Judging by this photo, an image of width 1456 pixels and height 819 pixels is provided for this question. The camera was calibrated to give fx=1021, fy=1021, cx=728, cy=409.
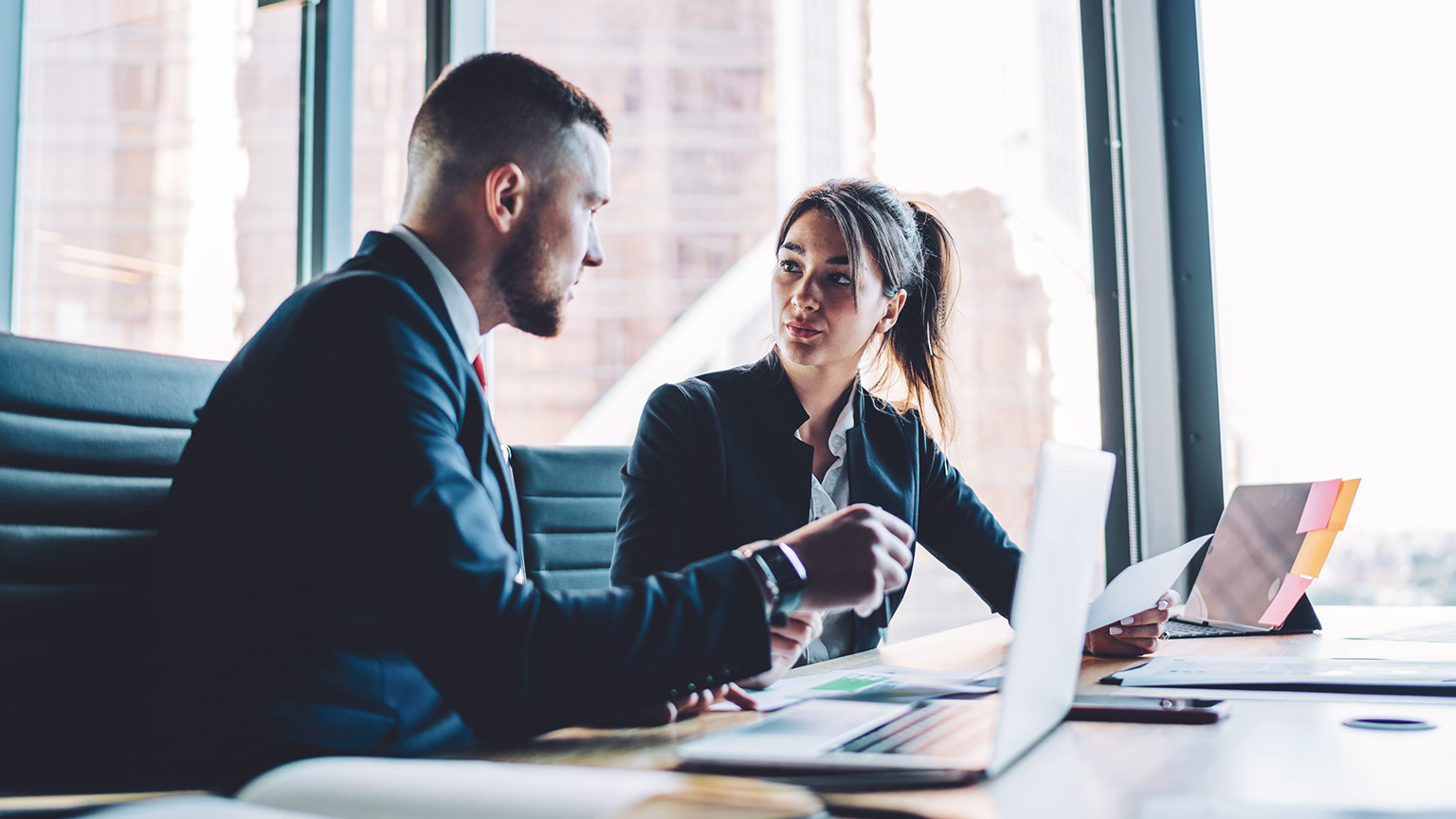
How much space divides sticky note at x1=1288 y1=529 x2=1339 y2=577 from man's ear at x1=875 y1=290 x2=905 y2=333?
76cm

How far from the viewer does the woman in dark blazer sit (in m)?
1.53

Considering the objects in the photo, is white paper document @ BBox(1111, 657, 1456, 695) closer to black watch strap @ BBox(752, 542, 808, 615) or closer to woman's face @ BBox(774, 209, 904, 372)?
black watch strap @ BBox(752, 542, 808, 615)

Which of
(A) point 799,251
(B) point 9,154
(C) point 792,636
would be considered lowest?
(C) point 792,636

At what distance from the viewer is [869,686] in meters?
1.02

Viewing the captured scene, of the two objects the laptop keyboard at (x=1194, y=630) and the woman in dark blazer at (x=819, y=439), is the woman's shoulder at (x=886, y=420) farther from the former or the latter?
the laptop keyboard at (x=1194, y=630)

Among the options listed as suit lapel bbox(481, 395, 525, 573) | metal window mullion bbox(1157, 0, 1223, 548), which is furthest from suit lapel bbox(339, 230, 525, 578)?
metal window mullion bbox(1157, 0, 1223, 548)

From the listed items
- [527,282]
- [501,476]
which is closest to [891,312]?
[527,282]

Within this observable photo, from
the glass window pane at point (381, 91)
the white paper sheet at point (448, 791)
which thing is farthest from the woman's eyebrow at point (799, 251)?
the white paper sheet at point (448, 791)

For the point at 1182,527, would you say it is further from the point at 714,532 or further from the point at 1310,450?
the point at 714,532

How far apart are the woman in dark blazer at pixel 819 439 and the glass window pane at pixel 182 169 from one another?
2.62ft

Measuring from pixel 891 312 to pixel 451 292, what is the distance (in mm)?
992

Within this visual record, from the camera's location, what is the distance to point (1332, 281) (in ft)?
7.32

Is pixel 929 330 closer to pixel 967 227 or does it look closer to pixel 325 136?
pixel 967 227

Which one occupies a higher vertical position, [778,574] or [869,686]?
[778,574]
